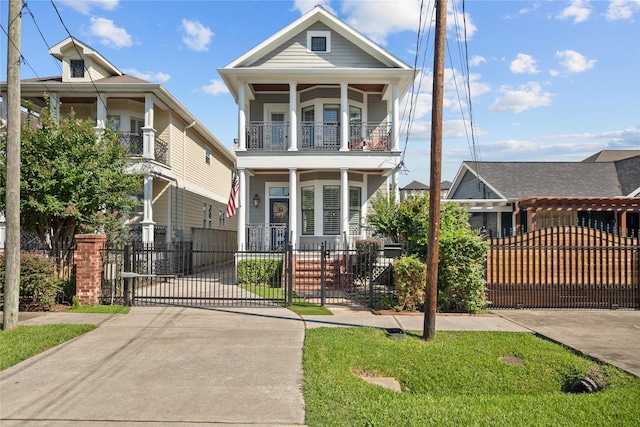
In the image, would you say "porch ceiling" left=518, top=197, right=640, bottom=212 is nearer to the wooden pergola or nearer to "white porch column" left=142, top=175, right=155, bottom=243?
the wooden pergola

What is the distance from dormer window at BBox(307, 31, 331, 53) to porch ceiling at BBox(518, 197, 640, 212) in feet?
34.5

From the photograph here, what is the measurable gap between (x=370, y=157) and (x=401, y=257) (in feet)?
18.9

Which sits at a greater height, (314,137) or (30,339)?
(314,137)

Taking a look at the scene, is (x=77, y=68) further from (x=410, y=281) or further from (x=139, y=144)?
(x=410, y=281)

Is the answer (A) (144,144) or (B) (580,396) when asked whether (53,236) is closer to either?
(A) (144,144)

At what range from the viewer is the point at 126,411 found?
14.6 ft

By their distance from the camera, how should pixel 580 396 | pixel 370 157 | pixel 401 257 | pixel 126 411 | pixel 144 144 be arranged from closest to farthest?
pixel 126 411 → pixel 580 396 → pixel 401 257 → pixel 370 157 → pixel 144 144

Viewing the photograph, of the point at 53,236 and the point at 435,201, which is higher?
the point at 435,201

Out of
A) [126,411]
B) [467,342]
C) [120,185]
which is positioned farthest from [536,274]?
[120,185]

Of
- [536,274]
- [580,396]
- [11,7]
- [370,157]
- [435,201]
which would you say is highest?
[11,7]

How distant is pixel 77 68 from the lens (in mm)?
17172

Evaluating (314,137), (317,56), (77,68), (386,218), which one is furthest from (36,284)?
(317,56)

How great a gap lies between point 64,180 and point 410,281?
8189mm

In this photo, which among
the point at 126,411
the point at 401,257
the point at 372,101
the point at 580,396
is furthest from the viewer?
the point at 372,101
